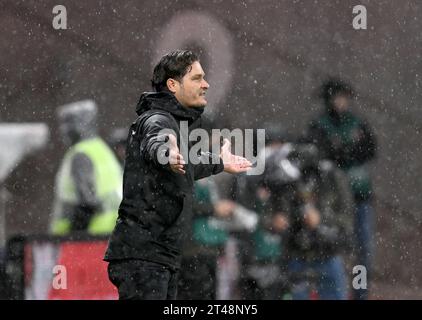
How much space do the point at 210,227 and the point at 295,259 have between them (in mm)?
553

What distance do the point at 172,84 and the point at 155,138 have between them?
1.49 feet

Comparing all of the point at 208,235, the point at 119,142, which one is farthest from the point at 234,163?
the point at 119,142

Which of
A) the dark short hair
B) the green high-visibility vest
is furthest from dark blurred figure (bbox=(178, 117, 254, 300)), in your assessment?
the dark short hair

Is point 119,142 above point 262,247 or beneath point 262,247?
above

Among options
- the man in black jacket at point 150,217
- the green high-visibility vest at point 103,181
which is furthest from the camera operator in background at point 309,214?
the man in black jacket at point 150,217

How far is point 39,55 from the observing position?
12008mm

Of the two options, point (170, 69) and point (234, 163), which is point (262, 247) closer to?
point (234, 163)

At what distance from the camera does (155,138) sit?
770 cm

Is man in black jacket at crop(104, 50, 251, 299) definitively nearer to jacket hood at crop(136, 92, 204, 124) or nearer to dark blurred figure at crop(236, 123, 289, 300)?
jacket hood at crop(136, 92, 204, 124)

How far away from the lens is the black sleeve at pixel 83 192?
10891mm
